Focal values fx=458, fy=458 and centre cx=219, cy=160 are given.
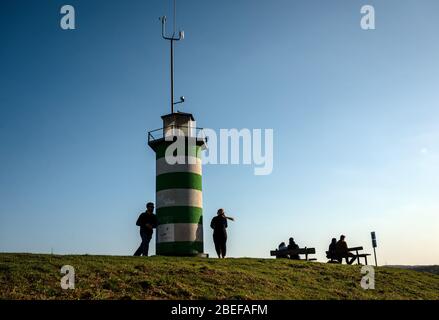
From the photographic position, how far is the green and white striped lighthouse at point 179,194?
20.9 m

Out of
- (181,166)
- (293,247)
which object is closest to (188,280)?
(181,166)

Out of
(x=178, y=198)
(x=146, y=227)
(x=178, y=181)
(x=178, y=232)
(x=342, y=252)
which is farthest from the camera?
(x=342, y=252)

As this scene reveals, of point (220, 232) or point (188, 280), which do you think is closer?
point (188, 280)

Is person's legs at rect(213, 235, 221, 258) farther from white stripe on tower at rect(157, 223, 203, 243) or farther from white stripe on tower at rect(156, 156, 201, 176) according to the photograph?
white stripe on tower at rect(156, 156, 201, 176)

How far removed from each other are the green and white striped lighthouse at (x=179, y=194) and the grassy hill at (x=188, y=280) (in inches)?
124

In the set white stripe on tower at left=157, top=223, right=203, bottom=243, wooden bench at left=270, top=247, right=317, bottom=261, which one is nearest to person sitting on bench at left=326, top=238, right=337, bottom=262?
wooden bench at left=270, top=247, right=317, bottom=261

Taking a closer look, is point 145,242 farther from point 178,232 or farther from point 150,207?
point 178,232

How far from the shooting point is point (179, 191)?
69.4 feet

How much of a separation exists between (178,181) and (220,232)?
9.97 ft

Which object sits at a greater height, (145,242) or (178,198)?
(178,198)

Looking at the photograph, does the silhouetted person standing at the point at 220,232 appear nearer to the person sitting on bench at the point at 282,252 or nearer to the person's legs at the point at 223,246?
the person's legs at the point at 223,246

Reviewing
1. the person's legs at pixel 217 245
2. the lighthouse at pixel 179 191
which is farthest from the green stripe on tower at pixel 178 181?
the person's legs at pixel 217 245
